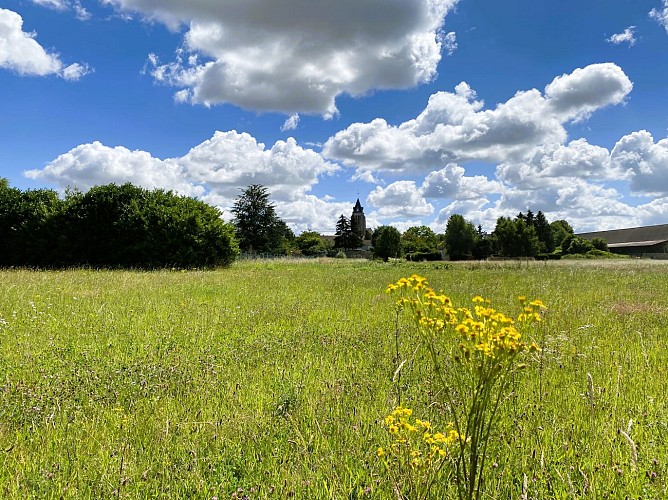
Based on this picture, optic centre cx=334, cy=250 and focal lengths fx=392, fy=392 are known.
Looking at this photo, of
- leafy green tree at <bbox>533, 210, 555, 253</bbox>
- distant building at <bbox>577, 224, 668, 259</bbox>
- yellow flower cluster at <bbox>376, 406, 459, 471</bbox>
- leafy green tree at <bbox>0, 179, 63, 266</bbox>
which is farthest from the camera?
distant building at <bbox>577, 224, 668, 259</bbox>

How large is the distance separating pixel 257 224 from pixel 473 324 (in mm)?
57858

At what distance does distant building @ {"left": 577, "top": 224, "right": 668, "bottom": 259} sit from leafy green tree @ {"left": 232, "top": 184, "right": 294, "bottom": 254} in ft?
233

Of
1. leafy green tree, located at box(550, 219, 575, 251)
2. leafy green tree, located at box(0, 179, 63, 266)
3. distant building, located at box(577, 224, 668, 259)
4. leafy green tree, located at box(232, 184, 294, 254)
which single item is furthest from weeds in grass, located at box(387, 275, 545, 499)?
distant building, located at box(577, 224, 668, 259)

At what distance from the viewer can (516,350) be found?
1614 millimetres

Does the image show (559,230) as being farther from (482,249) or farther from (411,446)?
(411,446)

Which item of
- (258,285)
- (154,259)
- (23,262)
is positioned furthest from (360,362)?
(23,262)

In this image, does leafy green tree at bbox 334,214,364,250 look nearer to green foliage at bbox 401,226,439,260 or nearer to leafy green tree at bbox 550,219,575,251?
green foliage at bbox 401,226,439,260

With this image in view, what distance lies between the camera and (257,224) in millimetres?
58219

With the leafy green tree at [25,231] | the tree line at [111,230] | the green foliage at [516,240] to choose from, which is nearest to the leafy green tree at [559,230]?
the green foliage at [516,240]

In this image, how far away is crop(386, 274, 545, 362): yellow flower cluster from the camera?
165 centimetres

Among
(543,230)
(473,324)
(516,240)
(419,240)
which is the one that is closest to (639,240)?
(543,230)

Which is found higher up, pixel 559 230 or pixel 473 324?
pixel 559 230

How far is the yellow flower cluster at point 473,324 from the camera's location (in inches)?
65.1

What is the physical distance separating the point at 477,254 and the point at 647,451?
6750 centimetres
